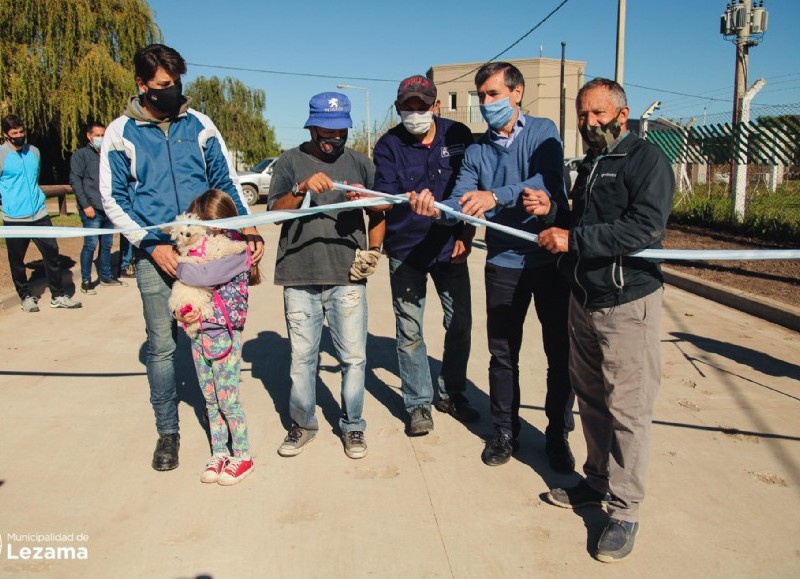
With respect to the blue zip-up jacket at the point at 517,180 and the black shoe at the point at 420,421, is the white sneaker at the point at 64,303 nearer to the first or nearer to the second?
the black shoe at the point at 420,421

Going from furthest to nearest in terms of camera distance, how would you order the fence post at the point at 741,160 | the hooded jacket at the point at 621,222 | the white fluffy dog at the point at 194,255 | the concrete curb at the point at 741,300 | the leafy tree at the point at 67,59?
the leafy tree at the point at 67,59 → the fence post at the point at 741,160 → the concrete curb at the point at 741,300 → the white fluffy dog at the point at 194,255 → the hooded jacket at the point at 621,222

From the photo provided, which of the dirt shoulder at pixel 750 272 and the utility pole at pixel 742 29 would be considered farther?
the utility pole at pixel 742 29

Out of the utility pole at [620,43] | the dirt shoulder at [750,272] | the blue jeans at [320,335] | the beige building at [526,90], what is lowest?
the dirt shoulder at [750,272]

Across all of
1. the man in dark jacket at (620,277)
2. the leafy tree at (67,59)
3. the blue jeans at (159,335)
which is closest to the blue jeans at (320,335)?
the blue jeans at (159,335)

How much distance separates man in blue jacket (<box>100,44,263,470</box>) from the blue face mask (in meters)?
1.53

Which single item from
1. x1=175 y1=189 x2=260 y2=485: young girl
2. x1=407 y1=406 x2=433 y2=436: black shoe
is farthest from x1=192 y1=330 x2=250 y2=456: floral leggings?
x1=407 y1=406 x2=433 y2=436: black shoe

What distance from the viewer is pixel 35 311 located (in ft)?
25.2

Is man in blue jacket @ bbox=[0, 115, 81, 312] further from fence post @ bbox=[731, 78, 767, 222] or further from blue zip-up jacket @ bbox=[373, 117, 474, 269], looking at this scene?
fence post @ bbox=[731, 78, 767, 222]

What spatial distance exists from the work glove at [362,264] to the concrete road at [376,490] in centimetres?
110

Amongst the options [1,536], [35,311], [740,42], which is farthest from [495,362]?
[740,42]

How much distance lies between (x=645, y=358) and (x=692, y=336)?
12.8 ft

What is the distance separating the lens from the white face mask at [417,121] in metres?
4.07

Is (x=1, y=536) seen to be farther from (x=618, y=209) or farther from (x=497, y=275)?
(x=618, y=209)

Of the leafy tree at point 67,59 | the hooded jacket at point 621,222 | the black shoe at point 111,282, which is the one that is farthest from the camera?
the leafy tree at point 67,59
